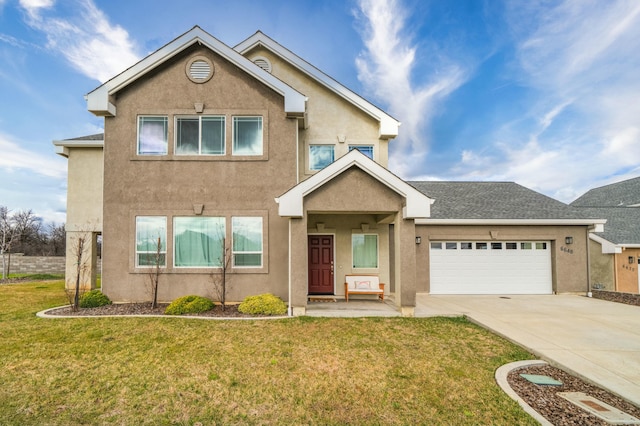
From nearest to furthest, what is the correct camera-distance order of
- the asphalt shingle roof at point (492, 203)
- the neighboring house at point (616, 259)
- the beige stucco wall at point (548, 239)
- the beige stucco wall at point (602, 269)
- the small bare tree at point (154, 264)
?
the small bare tree at point (154, 264) → the beige stucco wall at point (548, 239) → the asphalt shingle roof at point (492, 203) → the neighboring house at point (616, 259) → the beige stucco wall at point (602, 269)

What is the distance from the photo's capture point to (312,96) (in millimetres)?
12742

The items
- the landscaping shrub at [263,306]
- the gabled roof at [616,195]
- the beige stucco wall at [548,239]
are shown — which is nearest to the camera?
the landscaping shrub at [263,306]

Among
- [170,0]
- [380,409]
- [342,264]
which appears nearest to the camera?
[380,409]

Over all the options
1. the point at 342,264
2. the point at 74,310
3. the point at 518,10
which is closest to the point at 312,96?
the point at 342,264

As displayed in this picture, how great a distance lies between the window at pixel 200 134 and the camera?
11039mm

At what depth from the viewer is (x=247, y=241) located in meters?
10.8

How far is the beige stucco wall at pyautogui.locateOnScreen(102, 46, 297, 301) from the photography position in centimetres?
1063

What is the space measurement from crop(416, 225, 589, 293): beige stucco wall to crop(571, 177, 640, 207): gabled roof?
16334 mm

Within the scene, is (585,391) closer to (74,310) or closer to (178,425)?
(178,425)

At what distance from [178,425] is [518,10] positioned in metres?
17.2

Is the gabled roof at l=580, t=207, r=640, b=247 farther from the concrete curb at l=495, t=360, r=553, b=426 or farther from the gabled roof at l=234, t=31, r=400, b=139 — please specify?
the concrete curb at l=495, t=360, r=553, b=426

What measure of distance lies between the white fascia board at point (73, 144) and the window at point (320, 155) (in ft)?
28.1

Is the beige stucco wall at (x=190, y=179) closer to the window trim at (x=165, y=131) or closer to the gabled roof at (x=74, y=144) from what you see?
the window trim at (x=165, y=131)

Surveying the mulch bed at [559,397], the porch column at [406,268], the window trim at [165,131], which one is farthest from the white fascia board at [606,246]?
the window trim at [165,131]
